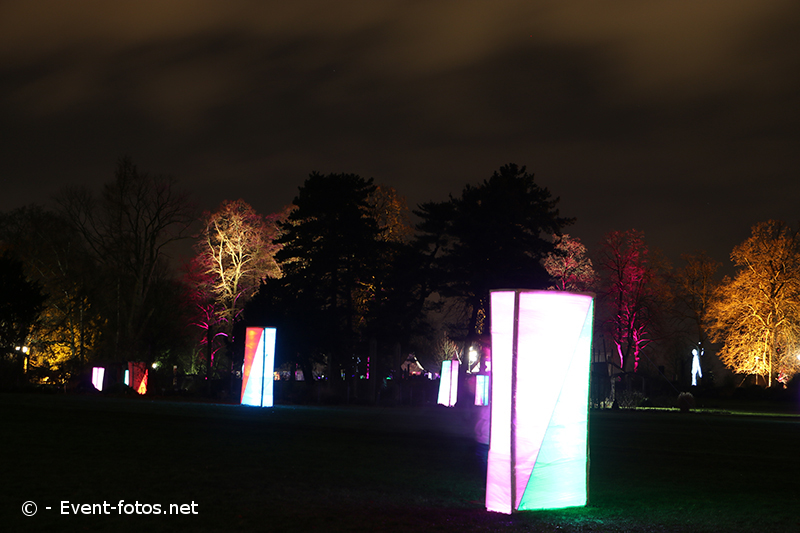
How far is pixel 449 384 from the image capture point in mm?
32969

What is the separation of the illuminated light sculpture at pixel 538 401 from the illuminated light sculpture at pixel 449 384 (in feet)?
82.6

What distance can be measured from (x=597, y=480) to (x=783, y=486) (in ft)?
7.90

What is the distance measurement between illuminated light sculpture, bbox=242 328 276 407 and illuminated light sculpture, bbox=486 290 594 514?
1919 cm

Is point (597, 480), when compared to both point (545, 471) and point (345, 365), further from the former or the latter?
point (345, 365)

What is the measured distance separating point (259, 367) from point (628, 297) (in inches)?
1341

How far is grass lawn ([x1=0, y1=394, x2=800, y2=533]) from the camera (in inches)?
261

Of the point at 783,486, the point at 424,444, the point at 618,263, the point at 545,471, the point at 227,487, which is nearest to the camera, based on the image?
the point at 545,471

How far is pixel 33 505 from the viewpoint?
6.75 metres

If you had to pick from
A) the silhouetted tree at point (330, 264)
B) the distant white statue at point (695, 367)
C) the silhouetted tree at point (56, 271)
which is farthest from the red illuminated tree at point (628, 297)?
the silhouetted tree at point (56, 271)

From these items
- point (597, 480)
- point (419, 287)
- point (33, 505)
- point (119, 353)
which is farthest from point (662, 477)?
point (119, 353)

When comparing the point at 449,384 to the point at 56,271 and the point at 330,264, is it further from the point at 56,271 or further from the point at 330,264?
the point at 56,271

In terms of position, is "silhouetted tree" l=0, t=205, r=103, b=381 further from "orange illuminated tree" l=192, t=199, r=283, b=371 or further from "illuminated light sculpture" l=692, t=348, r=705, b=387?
"illuminated light sculpture" l=692, t=348, r=705, b=387

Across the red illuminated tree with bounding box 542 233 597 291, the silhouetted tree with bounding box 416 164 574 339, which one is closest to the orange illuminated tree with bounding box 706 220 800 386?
the red illuminated tree with bounding box 542 233 597 291

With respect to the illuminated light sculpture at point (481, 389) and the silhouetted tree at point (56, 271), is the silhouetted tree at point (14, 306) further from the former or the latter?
the illuminated light sculpture at point (481, 389)
